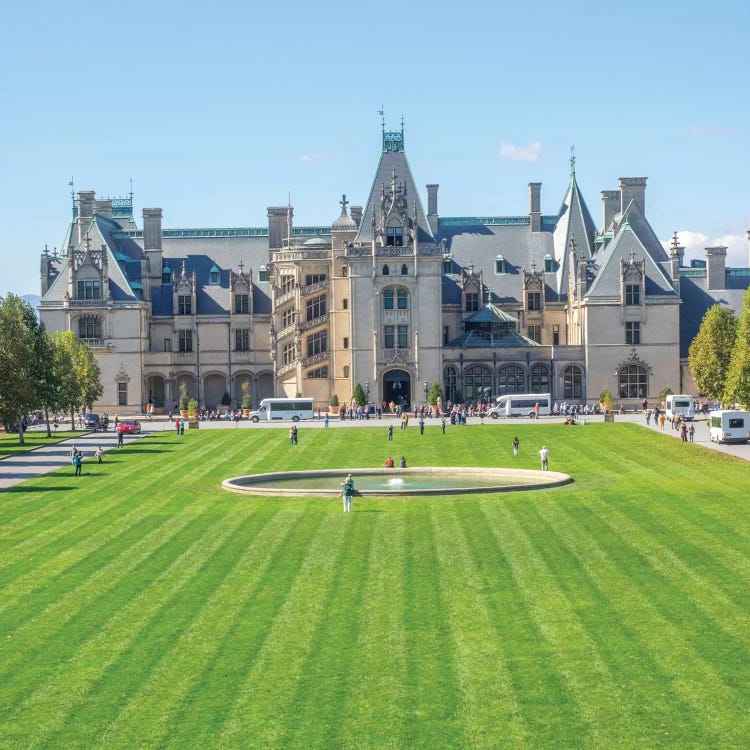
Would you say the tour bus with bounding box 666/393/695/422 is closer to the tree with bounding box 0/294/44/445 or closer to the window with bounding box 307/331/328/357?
the window with bounding box 307/331/328/357

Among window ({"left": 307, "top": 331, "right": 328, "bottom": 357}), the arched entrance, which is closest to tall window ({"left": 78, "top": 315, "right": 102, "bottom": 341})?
window ({"left": 307, "top": 331, "right": 328, "bottom": 357})

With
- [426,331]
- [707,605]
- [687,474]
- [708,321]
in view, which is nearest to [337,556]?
[707,605]

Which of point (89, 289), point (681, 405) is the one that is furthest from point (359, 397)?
point (89, 289)

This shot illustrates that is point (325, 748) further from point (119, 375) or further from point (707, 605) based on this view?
point (119, 375)

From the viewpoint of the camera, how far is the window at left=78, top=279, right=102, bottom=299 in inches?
4658

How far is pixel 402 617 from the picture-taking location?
35031mm

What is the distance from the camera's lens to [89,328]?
11812 cm

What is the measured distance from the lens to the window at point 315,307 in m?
115

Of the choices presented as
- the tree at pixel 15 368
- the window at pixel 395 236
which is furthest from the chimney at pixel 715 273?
the tree at pixel 15 368

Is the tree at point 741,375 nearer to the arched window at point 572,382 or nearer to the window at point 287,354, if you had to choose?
the arched window at point 572,382

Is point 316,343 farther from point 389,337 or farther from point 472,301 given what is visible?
point 472,301

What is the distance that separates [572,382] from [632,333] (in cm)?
617

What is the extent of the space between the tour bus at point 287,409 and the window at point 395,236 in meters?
15.9

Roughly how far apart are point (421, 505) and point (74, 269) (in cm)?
7147
